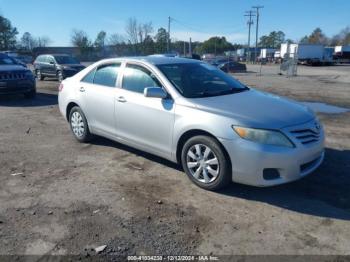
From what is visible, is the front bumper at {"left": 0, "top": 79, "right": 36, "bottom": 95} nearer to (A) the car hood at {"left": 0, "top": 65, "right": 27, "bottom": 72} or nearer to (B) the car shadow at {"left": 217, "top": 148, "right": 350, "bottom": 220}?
(A) the car hood at {"left": 0, "top": 65, "right": 27, "bottom": 72}

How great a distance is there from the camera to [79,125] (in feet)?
21.3

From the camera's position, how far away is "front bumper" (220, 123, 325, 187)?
3.92m

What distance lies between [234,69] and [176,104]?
32.7m

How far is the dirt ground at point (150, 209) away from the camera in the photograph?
3.33 metres

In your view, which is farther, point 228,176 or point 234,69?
point 234,69

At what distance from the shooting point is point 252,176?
13.2 ft

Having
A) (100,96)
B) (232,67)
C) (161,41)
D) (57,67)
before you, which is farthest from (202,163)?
(161,41)

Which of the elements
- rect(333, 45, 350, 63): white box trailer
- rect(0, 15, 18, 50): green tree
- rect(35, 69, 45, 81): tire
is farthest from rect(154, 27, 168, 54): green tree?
rect(35, 69, 45, 81): tire

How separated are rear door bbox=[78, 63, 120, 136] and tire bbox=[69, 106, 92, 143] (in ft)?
0.59

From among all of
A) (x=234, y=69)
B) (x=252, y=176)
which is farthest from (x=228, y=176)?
(x=234, y=69)

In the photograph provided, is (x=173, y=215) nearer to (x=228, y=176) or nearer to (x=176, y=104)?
(x=228, y=176)

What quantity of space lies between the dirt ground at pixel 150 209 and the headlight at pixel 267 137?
74 centimetres

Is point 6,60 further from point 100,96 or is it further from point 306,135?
point 306,135

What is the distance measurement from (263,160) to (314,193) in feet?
3.24
